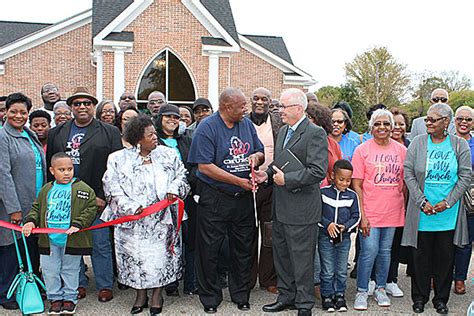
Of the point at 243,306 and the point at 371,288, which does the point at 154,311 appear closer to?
the point at 243,306

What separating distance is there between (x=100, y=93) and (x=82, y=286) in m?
13.3

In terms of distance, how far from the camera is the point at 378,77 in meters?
47.9

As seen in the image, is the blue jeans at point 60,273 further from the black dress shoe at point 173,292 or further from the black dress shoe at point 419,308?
the black dress shoe at point 419,308

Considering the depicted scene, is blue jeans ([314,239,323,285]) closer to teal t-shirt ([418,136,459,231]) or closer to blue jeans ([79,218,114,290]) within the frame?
teal t-shirt ([418,136,459,231])

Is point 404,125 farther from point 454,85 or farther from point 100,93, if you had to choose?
point 454,85

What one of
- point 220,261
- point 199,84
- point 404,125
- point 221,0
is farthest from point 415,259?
point 221,0

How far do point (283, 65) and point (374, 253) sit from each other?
54.1 feet

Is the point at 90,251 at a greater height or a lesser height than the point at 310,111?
lesser

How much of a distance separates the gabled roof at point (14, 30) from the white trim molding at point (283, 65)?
1146cm

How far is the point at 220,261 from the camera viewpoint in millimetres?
6184

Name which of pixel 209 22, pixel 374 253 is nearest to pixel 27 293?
pixel 374 253

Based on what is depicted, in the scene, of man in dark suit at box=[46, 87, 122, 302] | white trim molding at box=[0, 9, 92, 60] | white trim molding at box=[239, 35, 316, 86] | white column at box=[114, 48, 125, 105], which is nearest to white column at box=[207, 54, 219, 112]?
white trim molding at box=[239, 35, 316, 86]

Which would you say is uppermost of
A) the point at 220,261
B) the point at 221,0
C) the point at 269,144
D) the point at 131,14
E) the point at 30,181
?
the point at 221,0

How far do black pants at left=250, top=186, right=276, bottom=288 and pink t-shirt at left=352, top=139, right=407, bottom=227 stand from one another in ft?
3.63
